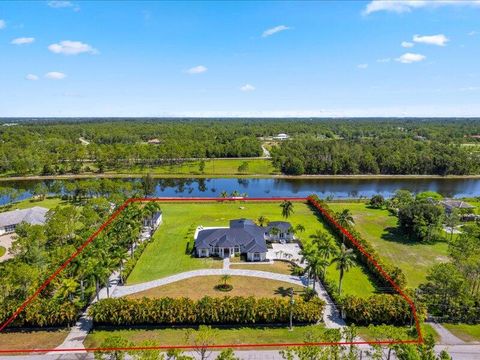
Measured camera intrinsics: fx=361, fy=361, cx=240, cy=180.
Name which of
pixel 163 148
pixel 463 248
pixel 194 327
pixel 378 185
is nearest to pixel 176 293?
pixel 194 327

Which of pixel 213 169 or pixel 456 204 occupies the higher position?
pixel 213 169

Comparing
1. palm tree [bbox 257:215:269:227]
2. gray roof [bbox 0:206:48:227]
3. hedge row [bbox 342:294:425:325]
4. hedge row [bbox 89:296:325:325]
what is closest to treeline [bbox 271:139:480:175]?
palm tree [bbox 257:215:269:227]

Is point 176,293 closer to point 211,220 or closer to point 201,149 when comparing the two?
point 211,220

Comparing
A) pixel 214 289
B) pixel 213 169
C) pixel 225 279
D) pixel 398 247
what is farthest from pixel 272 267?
pixel 213 169

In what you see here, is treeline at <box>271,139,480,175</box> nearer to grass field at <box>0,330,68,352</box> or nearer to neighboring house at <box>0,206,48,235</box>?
neighboring house at <box>0,206,48,235</box>

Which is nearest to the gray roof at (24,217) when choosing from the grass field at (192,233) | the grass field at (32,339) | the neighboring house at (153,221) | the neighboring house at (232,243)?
the neighboring house at (153,221)

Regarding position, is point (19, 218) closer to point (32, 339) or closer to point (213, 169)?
point (32, 339)

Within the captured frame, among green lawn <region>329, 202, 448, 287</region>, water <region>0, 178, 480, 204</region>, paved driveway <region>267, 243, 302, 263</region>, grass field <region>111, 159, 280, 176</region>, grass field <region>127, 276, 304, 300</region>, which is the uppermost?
grass field <region>111, 159, 280, 176</region>
